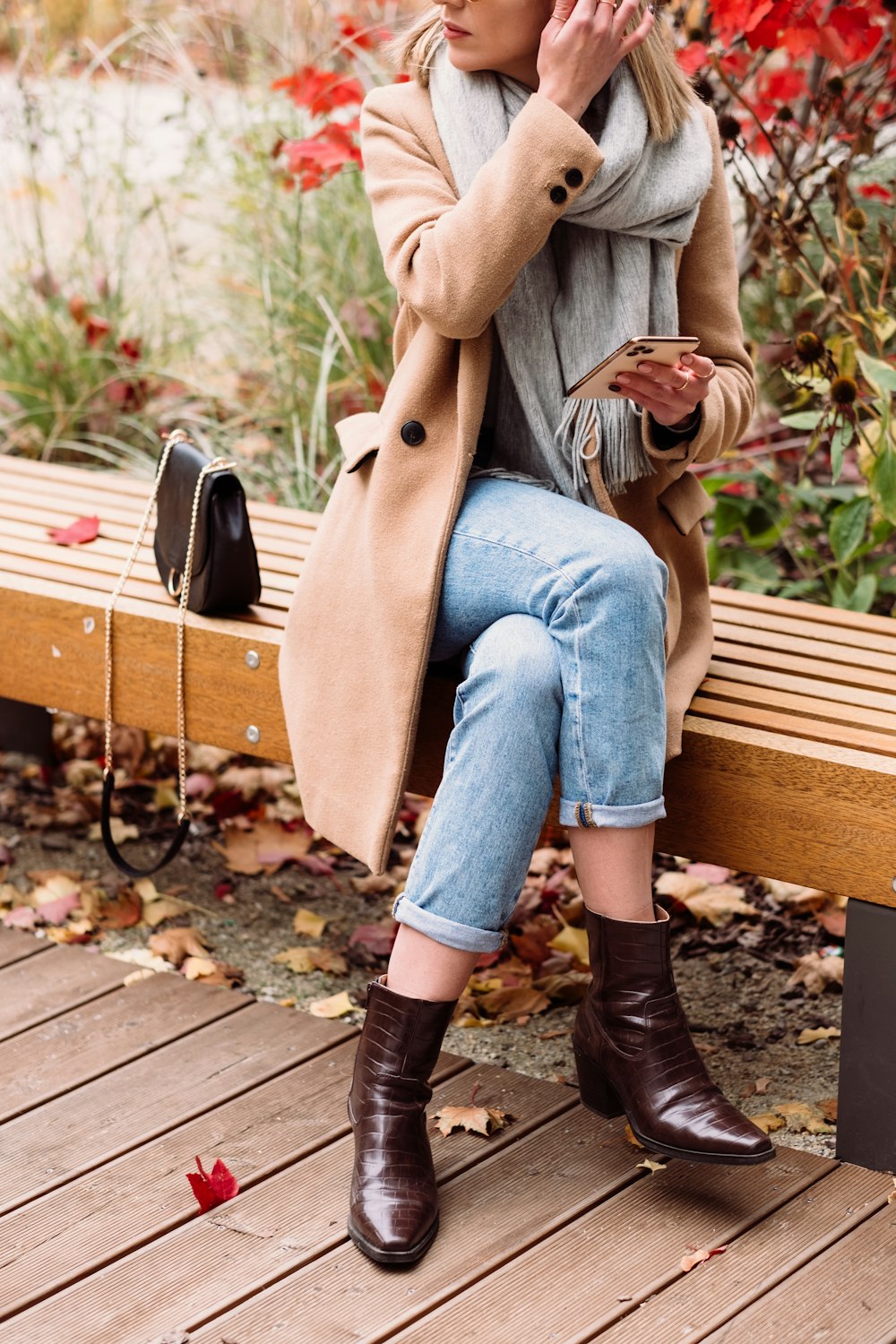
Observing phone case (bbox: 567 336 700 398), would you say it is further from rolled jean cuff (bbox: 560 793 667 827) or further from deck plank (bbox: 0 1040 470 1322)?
deck plank (bbox: 0 1040 470 1322)

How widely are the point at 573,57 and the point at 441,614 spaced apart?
0.71 metres

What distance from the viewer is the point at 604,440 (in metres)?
2.04

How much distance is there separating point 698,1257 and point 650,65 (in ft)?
4.95

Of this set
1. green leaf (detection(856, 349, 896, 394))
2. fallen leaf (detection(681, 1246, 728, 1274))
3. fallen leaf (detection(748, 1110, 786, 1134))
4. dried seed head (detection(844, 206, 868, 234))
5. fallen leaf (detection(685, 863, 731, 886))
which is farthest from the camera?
fallen leaf (detection(685, 863, 731, 886))

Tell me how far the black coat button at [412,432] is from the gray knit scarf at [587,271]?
14 centimetres

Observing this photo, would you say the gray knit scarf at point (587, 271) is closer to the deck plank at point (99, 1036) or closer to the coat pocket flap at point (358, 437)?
the coat pocket flap at point (358, 437)

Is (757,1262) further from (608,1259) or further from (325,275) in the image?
(325,275)

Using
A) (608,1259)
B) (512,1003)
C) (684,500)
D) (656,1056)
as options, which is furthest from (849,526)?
(608,1259)

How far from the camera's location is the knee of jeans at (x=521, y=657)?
183cm

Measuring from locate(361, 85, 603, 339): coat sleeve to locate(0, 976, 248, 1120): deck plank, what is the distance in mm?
1144

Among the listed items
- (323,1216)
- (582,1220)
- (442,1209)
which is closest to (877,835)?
(582,1220)

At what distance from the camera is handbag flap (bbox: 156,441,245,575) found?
2.35 metres

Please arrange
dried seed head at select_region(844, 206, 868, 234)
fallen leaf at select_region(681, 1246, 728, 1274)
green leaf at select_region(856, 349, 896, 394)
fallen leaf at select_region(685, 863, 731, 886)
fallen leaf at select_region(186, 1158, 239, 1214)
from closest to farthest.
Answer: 1. fallen leaf at select_region(681, 1246, 728, 1274)
2. fallen leaf at select_region(186, 1158, 239, 1214)
3. green leaf at select_region(856, 349, 896, 394)
4. dried seed head at select_region(844, 206, 868, 234)
5. fallen leaf at select_region(685, 863, 731, 886)

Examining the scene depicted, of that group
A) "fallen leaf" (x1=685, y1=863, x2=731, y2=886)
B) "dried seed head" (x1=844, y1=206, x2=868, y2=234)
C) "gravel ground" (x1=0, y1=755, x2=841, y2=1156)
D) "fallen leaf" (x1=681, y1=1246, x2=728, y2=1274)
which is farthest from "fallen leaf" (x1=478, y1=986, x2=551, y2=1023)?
"dried seed head" (x1=844, y1=206, x2=868, y2=234)
